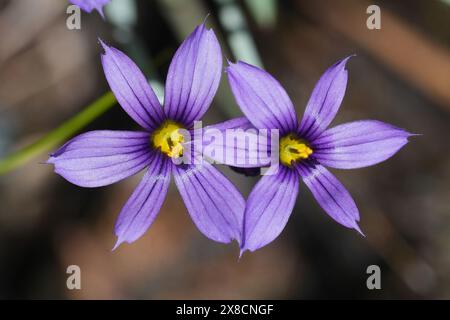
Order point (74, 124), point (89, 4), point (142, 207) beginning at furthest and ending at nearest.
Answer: point (74, 124) < point (142, 207) < point (89, 4)

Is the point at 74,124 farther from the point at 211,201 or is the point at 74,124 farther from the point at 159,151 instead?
the point at 211,201

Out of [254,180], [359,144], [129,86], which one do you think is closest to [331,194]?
[359,144]

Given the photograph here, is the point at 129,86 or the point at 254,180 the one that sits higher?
the point at 254,180

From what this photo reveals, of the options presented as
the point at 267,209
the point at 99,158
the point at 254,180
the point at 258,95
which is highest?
the point at 254,180

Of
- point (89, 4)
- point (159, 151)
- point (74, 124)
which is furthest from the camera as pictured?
point (74, 124)

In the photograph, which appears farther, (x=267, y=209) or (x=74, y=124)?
(x=74, y=124)
